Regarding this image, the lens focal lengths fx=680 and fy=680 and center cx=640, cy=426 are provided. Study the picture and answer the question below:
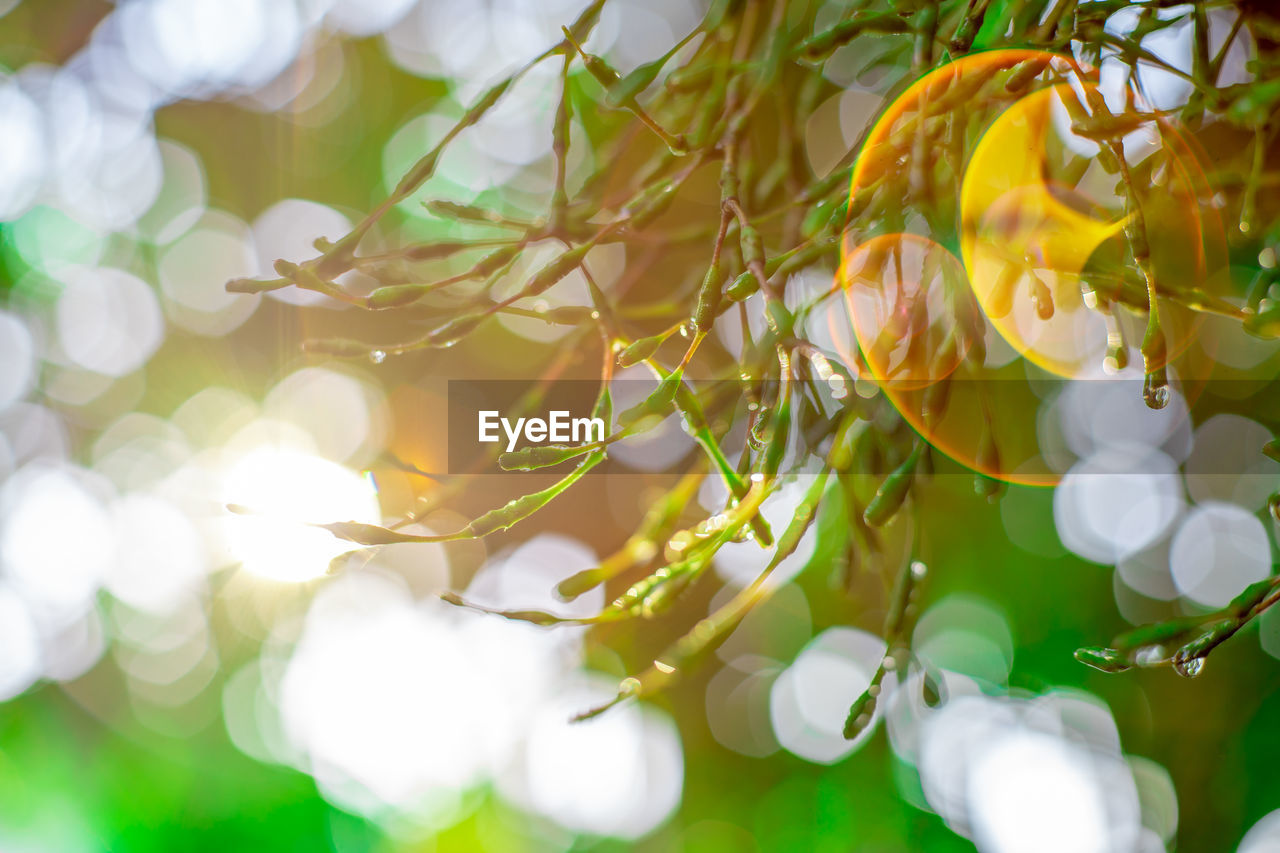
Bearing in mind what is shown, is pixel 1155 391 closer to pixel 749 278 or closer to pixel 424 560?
pixel 749 278

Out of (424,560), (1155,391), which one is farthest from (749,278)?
(424,560)

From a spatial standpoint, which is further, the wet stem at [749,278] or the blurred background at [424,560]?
the blurred background at [424,560]

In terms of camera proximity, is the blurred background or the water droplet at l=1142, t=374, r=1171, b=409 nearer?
the water droplet at l=1142, t=374, r=1171, b=409

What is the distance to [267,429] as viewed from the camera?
1.26 metres

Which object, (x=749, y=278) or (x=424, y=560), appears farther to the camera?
(x=424, y=560)

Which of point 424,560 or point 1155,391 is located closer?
point 1155,391

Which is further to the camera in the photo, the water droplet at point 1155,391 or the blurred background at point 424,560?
the blurred background at point 424,560

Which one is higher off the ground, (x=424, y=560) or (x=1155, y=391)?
A: (x=1155, y=391)

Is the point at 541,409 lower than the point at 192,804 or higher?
higher

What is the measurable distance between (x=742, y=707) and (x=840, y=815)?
0.71 feet

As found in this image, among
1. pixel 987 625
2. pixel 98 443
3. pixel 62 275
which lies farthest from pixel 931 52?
pixel 98 443

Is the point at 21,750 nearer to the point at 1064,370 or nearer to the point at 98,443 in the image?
the point at 98,443

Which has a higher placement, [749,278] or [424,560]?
[749,278]

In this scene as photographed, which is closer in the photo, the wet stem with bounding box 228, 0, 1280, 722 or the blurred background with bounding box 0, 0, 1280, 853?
the wet stem with bounding box 228, 0, 1280, 722
